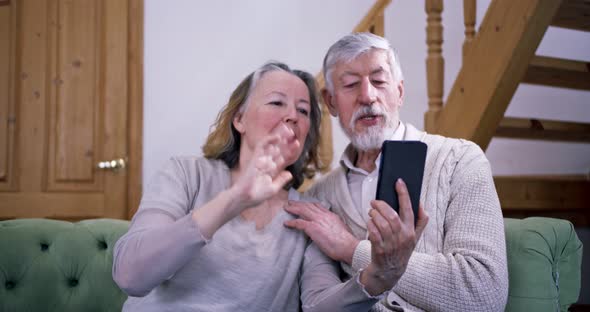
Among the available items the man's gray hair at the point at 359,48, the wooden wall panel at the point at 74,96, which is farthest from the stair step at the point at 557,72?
the wooden wall panel at the point at 74,96

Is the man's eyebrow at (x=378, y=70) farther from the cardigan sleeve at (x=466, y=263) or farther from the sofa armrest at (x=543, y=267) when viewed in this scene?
the sofa armrest at (x=543, y=267)

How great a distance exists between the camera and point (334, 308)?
4.07ft

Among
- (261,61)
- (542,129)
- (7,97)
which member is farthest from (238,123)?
(261,61)

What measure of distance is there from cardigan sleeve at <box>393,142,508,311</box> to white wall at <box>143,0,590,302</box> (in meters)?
2.47

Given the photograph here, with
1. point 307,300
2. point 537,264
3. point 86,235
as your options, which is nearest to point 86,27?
point 86,235

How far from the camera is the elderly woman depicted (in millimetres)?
1115

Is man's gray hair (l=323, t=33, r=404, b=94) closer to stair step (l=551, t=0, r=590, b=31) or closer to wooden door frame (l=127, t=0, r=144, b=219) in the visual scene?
stair step (l=551, t=0, r=590, b=31)

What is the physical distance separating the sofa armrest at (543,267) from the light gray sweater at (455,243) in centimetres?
9

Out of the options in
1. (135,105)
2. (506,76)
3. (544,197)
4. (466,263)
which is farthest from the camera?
(135,105)

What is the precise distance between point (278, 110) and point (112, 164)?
7.33ft

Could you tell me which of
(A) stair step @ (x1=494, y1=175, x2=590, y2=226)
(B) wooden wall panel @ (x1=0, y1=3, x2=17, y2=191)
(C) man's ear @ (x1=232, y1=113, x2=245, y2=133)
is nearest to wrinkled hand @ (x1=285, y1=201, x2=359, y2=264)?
(C) man's ear @ (x1=232, y1=113, x2=245, y2=133)

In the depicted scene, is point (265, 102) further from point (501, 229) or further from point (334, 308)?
point (501, 229)

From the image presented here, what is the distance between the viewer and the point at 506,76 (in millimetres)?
2445

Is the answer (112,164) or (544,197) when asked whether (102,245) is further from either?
(544,197)
